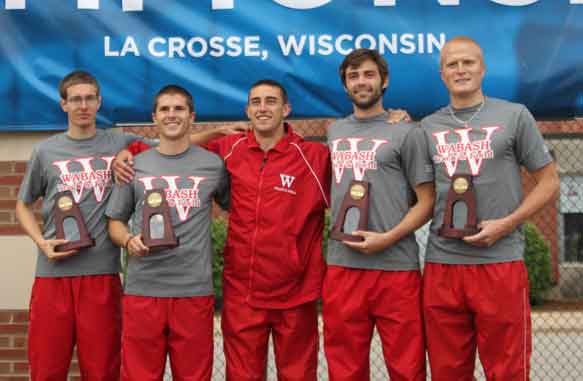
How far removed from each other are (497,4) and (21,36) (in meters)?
3.05

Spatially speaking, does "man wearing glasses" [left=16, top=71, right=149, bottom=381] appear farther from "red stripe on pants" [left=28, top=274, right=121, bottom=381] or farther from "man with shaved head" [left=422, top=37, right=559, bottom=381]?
"man with shaved head" [left=422, top=37, right=559, bottom=381]

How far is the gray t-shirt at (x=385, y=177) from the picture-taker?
4215 mm

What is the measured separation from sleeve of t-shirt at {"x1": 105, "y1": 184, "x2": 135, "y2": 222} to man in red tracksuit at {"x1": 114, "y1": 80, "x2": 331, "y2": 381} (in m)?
0.12

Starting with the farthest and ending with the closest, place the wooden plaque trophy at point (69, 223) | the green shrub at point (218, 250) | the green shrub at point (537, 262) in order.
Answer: the green shrub at point (537, 262) → the green shrub at point (218, 250) → the wooden plaque trophy at point (69, 223)

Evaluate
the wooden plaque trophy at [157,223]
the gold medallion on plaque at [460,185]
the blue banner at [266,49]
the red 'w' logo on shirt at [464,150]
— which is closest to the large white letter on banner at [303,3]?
the blue banner at [266,49]

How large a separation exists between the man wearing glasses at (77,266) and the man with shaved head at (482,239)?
1.68 m

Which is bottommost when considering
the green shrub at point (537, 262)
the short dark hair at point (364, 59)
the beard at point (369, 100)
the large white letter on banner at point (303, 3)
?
the green shrub at point (537, 262)

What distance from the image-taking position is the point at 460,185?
4012 millimetres

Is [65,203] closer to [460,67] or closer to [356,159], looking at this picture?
[356,159]

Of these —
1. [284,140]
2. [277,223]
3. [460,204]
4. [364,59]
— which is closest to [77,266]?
[277,223]

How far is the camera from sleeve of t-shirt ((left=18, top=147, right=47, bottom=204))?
15.1 feet

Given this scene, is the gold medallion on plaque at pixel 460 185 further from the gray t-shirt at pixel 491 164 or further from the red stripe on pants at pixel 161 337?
the red stripe on pants at pixel 161 337

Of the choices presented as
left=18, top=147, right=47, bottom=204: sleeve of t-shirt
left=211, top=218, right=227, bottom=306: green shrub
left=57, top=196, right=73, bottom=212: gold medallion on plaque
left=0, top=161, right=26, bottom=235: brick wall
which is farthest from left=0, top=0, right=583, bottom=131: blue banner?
left=211, top=218, right=227, bottom=306: green shrub

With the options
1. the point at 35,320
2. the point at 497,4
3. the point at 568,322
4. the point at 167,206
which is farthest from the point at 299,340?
the point at 568,322
